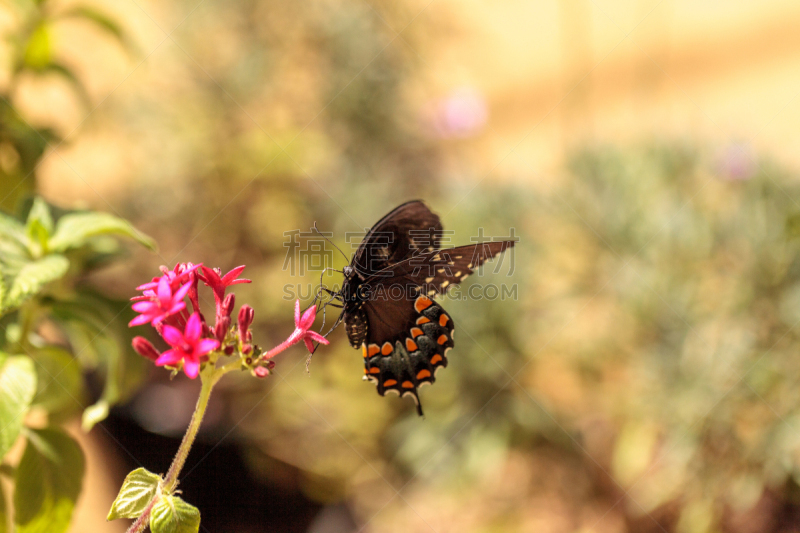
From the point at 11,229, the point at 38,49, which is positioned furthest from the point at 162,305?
the point at 38,49

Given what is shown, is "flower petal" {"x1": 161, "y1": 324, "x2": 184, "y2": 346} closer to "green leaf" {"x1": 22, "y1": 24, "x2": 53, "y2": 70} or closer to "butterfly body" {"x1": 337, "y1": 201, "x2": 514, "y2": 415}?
"butterfly body" {"x1": 337, "y1": 201, "x2": 514, "y2": 415}

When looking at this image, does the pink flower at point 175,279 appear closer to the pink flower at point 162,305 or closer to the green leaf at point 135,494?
the pink flower at point 162,305

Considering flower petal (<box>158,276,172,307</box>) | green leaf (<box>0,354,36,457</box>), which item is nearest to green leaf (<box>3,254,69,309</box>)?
green leaf (<box>0,354,36,457</box>)

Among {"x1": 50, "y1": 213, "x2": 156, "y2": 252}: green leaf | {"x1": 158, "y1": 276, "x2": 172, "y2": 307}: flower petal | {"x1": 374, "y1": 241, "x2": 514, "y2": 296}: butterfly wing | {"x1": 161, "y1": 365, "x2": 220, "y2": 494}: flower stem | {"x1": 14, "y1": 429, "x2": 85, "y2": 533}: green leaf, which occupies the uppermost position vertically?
{"x1": 50, "y1": 213, "x2": 156, "y2": 252}: green leaf

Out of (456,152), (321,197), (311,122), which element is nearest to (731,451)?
(321,197)

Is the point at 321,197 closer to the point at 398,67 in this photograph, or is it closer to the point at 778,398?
the point at 398,67

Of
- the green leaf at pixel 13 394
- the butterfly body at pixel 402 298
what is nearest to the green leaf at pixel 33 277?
the green leaf at pixel 13 394
